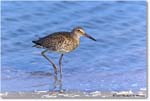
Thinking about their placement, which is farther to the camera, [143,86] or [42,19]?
[42,19]

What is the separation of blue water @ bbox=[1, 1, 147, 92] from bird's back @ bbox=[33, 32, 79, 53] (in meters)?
0.16

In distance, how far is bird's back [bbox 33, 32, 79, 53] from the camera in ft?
24.5

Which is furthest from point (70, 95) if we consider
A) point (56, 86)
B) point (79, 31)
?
point (79, 31)

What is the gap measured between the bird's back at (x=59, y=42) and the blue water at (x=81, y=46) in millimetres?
164

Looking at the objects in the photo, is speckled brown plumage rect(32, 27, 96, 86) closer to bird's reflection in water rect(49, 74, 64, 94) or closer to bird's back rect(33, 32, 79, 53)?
bird's back rect(33, 32, 79, 53)

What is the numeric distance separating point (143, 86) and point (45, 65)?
0.91 m

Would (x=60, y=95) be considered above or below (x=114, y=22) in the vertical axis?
below

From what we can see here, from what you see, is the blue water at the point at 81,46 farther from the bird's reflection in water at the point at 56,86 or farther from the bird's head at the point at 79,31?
the bird's head at the point at 79,31

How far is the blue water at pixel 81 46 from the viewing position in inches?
292

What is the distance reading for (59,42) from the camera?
24.5 feet

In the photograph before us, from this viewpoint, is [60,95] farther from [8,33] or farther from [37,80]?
[8,33]

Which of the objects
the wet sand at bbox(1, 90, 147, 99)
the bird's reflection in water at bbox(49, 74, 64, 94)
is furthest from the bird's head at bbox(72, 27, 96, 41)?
the wet sand at bbox(1, 90, 147, 99)

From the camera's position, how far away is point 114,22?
7.84 meters

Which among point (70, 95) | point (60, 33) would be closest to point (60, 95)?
point (70, 95)
